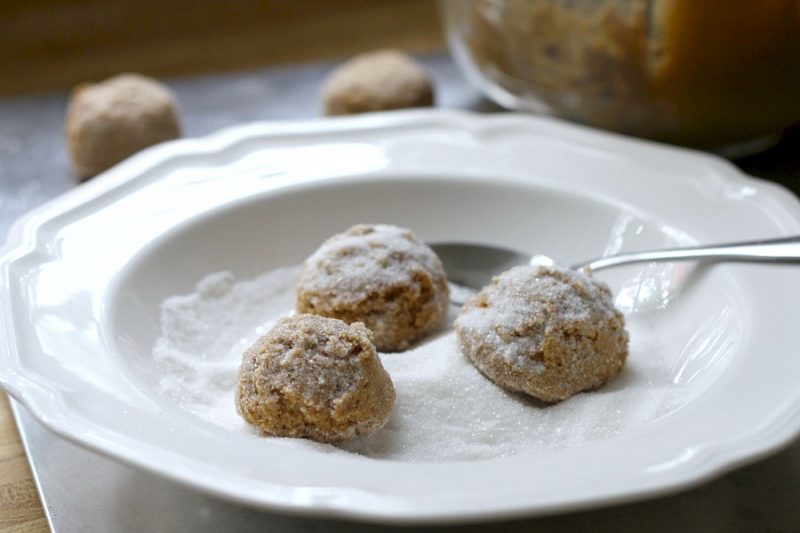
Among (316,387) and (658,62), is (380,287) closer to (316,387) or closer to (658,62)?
(316,387)

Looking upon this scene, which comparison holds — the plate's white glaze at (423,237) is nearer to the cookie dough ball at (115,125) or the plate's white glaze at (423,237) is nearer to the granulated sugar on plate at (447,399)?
the granulated sugar on plate at (447,399)

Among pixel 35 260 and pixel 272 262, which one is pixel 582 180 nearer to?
pixel 272 262

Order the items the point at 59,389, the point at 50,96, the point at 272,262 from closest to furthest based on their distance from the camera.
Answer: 1. the point at 59,389
2. the point at 272,262
3. the point at 50,96

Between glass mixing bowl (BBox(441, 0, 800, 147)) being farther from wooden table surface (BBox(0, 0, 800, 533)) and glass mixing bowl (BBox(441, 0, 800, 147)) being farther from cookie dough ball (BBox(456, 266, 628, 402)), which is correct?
wooden table surface (BBox(0, 0, 800, 533))

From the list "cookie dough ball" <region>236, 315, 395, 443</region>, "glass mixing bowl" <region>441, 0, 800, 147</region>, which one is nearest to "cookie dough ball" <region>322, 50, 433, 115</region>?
"glass mixing bowl" <region>441, 0, 800, 147</region>

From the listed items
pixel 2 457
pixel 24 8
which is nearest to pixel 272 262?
pixel 2 457

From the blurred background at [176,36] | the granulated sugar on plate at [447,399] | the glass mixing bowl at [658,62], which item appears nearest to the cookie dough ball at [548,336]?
the granulated sugar on plate at [447,399]

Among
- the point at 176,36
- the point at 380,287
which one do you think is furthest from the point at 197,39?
the point at 380,287
